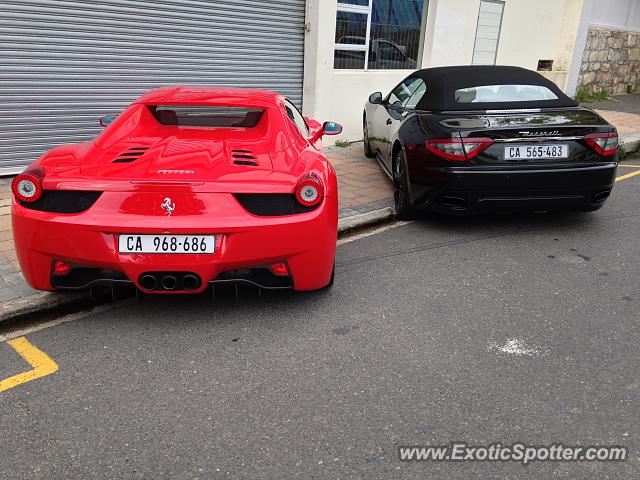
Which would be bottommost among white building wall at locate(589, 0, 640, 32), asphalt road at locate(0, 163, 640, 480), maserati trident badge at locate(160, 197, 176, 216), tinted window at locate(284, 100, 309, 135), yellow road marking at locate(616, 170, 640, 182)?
asphalt road at locate(0, 163, 640, 480)

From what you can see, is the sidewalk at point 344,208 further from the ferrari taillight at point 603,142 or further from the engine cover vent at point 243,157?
the ferrari taillight at point 603,142

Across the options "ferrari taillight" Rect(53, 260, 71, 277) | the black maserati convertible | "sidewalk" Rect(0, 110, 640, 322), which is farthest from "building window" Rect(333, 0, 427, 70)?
"ferrari taillight" Rect(53, 260, 71, 277)

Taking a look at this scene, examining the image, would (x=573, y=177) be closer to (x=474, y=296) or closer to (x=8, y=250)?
(x=474, y=296)

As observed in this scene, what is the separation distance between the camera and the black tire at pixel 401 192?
4.96m

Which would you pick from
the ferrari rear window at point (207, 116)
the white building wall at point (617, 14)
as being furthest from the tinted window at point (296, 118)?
the white building wall at point (617, 14)

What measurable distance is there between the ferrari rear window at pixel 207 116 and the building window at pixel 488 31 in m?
→ 8.33

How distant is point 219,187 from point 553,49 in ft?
42.2

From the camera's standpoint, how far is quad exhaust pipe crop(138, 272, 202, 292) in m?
2.87

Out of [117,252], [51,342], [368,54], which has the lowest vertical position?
[51,342]

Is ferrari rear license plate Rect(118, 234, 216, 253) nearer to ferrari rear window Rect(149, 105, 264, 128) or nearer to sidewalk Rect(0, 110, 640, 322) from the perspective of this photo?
sidewalk Rect(0, 110, 640, 322)

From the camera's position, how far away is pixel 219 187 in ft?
9.41

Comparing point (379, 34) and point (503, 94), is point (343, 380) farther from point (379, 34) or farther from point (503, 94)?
point (379, 34)

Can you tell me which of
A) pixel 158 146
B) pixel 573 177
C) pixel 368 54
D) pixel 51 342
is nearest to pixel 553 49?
pixel 368 54

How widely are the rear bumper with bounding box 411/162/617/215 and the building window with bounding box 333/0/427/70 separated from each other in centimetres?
467
